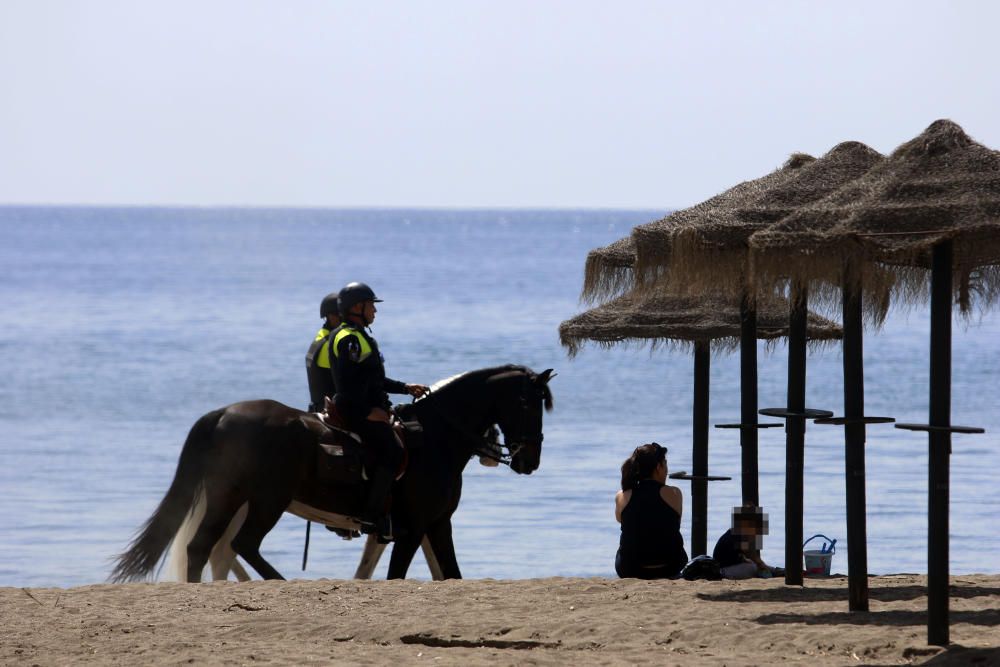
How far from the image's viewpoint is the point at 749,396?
11172 millimetres

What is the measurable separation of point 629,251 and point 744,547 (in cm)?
223

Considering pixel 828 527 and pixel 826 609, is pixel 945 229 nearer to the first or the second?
pixel 826 609

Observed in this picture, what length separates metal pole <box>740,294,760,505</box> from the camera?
11.1 meters

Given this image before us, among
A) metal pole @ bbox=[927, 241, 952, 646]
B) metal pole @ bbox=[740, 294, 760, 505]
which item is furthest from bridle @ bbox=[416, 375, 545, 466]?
metal pole @ bbox=[927, 241, 952, 646]

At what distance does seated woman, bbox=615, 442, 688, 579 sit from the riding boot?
5.23 feet

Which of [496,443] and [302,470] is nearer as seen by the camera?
[302,470]

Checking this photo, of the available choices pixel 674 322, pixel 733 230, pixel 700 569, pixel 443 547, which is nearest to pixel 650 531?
pixel 700 569

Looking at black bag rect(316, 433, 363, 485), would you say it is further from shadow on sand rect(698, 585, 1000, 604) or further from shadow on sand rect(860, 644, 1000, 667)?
shadow on sand rect(860, 644, 1000, 667)

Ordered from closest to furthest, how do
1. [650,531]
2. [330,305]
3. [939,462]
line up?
[939,462]
[650,531]
[330,305]

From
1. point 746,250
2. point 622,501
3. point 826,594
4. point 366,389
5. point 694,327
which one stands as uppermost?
point 746,250

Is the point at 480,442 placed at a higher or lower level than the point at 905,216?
lower

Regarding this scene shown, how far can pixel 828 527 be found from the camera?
17.3 meters

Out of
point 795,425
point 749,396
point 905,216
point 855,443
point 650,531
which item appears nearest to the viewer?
point 905,216

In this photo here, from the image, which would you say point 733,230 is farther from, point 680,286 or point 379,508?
point 379,508
